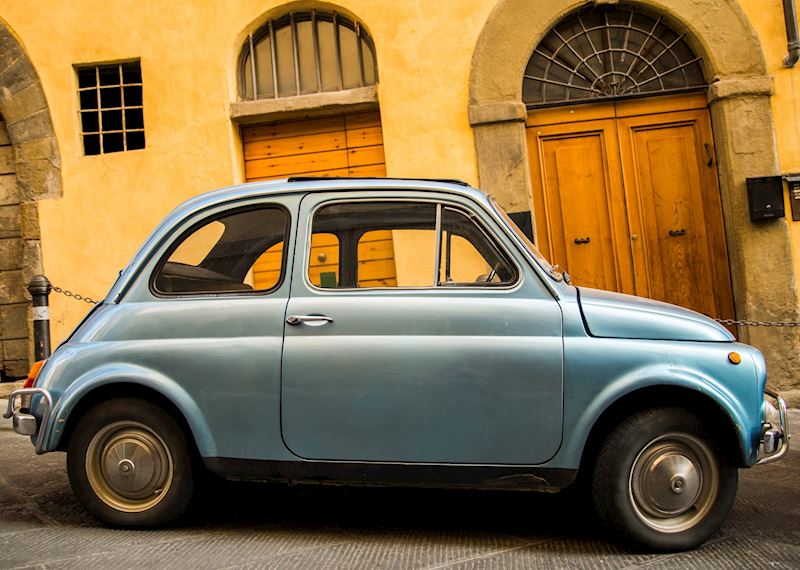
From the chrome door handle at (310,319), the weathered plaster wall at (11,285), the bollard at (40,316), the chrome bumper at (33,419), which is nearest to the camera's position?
the chrome door handle at (310,319)

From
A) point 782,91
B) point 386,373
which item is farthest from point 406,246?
point 782,91

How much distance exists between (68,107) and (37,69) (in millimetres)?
548

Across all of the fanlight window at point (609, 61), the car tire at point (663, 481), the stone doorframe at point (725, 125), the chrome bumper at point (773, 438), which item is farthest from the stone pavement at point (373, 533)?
the fanlight window at point (609, 61)

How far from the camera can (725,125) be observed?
772cm

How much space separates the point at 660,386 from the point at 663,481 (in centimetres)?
41

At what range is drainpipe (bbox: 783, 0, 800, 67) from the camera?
7.58m

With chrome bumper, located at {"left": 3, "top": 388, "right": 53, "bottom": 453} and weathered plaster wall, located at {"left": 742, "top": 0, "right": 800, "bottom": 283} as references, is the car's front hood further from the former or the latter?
weathered plaster wall, located at {"left": 742, "top": 0, "right": 800, "bottom": 283}

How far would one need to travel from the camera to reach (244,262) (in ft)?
12.8

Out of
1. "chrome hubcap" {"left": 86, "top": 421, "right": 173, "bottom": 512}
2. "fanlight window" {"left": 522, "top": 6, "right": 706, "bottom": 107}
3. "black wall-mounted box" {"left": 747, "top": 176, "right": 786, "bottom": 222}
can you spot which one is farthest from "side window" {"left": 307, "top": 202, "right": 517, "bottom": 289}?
"black wall-mounted box" {"left": 747, "top": 176, "right": 786, "bottom": 222}

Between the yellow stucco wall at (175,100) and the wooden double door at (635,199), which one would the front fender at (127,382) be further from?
the wooden double door at (635,199)

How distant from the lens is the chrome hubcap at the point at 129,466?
3686mm

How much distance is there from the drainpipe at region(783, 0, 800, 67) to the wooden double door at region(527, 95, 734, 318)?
899mm

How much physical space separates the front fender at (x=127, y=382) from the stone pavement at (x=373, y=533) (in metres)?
0.44

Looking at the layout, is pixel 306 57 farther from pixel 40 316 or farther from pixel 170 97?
pixel 40 316
